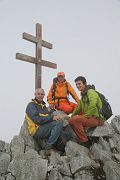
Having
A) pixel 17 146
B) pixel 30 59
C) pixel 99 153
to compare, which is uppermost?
pixel 30 59

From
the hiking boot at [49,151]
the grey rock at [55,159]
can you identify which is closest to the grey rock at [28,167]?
the grey rock at [55,159]

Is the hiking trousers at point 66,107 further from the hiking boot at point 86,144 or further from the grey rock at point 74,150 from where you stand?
the grey rock at point 74,150

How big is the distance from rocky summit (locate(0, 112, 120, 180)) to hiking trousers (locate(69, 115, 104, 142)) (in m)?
0.35

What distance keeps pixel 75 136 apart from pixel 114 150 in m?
1.73

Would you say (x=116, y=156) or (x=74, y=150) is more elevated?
(x=74, y=150)

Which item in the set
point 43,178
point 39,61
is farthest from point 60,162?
point 39,61

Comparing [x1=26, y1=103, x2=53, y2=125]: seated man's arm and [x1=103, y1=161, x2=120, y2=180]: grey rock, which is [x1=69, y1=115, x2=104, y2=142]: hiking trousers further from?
[x1=103, y1=161, x2=120, y2=180]: grey rock

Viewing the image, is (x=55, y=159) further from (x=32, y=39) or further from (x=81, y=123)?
(x=32, y=39)

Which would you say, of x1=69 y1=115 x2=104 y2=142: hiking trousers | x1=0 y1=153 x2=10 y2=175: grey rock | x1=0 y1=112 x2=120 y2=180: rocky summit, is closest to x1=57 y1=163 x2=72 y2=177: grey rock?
x1=0 y1=112 x2=120 y2=180: rocky summit

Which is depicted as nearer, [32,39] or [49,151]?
[49,151]

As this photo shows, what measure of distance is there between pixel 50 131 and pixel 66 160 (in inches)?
51.1

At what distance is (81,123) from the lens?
35.5 ft

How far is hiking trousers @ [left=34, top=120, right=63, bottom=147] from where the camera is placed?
1040 cm

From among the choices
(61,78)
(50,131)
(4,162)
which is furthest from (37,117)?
(61,78)
